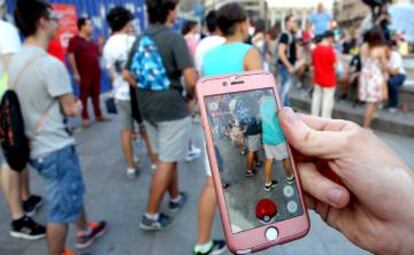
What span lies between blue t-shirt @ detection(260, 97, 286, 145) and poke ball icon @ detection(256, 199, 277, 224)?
0.22m

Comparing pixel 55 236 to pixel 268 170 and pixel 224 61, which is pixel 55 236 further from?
pixel 268 170

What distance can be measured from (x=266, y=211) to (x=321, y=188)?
0.69 ft

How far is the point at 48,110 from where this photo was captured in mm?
2670

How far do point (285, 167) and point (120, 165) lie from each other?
3859 mm

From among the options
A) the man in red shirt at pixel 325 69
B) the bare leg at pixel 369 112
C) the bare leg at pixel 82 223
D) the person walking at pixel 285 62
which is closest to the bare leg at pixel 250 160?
the bare leg at pixel 82 223

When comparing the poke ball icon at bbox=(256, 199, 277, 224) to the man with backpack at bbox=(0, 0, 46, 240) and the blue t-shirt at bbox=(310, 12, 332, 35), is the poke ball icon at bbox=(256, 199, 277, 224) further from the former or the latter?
the blue t-shirt at bbox=(310, 12, 332, 35)

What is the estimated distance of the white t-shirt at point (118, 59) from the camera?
4.38 meters

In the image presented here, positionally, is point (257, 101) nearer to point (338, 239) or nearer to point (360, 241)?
Result: point (360, 241)

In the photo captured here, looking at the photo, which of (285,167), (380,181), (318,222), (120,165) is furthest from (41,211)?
(380,181)

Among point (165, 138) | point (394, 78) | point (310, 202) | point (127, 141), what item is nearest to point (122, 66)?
point (127, 141)

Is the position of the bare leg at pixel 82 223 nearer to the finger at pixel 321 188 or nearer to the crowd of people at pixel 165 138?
the crowd of people at pixel 165 138

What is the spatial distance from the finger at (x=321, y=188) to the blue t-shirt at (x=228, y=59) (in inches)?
49.4

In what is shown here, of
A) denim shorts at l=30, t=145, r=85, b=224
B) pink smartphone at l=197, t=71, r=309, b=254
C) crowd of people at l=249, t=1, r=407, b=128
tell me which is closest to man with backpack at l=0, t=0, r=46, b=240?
denim shorts at l=30, t=145, r=85, b=224

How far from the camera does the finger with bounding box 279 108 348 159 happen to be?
1383mm
